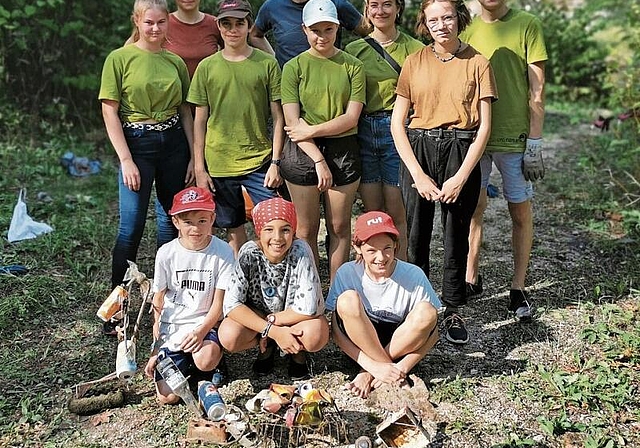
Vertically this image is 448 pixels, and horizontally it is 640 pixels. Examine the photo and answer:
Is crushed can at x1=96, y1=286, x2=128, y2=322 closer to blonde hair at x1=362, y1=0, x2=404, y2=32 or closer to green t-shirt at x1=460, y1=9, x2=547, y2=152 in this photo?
blonde hair at x1=362, y1=0, x2=404, y2=32

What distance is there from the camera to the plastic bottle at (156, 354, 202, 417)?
307 centimetres

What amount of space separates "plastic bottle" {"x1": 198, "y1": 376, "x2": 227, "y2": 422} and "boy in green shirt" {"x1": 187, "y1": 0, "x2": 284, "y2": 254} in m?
1.04

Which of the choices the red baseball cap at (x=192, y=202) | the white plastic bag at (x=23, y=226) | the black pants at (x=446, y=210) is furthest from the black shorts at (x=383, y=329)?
the white plastic bag at (x=23, y=226)

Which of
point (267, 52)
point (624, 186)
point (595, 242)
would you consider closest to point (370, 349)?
point (267, 52)

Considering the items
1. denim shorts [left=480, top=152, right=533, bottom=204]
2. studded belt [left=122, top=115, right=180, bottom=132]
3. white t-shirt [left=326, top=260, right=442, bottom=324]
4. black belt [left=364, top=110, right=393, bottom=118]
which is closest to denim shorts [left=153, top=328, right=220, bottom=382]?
white t-shirt [left=326, top=260, right=442, bottom=324]

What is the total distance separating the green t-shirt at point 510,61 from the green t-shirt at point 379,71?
14.6 inches

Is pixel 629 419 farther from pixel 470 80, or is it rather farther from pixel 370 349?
pixel 470 80

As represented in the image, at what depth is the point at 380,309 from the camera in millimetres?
3379

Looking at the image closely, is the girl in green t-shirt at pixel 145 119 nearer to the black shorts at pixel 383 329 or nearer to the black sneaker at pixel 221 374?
the black sneaker at pixel 221 374

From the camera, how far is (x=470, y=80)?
136 inches

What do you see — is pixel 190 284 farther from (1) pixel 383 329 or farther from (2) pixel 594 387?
(2) pixel 594 387

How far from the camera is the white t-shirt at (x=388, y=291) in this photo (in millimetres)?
3346

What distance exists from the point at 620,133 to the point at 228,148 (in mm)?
5839

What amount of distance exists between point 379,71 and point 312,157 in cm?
59
